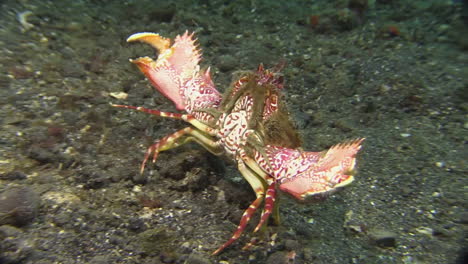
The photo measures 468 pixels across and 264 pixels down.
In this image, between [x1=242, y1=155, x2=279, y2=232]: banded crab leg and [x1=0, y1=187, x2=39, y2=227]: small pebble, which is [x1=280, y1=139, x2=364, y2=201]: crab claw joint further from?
[x1=0, y1=187, x2=39, y2=227]: small pebble

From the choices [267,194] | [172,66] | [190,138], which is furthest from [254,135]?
[172,66]

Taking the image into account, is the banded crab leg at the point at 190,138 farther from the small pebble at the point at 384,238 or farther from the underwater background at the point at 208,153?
the small pebble at the point at 384,238

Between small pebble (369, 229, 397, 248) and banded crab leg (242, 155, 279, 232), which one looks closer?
banded crab leg (242, 155, 279, 232)

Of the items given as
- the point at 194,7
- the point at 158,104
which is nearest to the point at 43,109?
the point at 158,104

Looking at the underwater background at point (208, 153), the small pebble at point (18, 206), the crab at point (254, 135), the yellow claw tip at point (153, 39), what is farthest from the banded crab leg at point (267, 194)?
the small pebble at point (18, 206)

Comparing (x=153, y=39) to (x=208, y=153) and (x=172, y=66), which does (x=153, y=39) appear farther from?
(x=208, y=153)

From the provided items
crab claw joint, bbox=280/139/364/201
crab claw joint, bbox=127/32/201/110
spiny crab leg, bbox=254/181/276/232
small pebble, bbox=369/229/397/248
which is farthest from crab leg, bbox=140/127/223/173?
small pebble, bbox=369/229/397/248
